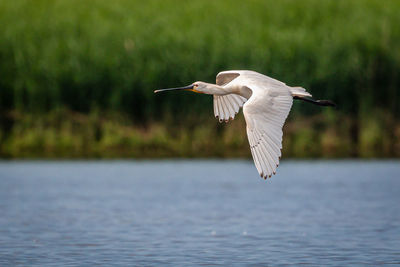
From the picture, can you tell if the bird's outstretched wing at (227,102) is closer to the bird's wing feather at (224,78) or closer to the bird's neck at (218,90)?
the bird's wing feather at (224,78)

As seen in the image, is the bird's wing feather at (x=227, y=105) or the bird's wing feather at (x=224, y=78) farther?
the bird's wing feather at (x=224, y=78)

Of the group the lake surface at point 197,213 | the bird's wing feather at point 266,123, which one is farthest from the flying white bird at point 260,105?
the lake surface at point 197,213

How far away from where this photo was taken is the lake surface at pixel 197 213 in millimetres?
11852

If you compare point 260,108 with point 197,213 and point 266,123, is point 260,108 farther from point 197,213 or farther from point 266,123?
point 197,213

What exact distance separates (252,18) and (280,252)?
45.6ft

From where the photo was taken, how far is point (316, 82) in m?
22.2

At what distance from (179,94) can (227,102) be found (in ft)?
34.0

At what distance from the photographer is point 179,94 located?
882 inches

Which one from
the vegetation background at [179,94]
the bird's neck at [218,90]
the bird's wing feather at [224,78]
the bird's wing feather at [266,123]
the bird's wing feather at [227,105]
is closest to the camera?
the bird's wing feather at [266,123]

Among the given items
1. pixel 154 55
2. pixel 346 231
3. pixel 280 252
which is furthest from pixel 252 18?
pixel 280 252

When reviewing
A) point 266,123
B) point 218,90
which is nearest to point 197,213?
point 218,90

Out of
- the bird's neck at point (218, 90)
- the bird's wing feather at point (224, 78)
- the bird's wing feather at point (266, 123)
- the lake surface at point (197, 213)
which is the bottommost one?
the lake surface at point (197, 213)

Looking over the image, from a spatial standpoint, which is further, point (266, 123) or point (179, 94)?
point (179, 94)

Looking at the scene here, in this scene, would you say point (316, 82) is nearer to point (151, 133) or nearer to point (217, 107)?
point (151, 133)
